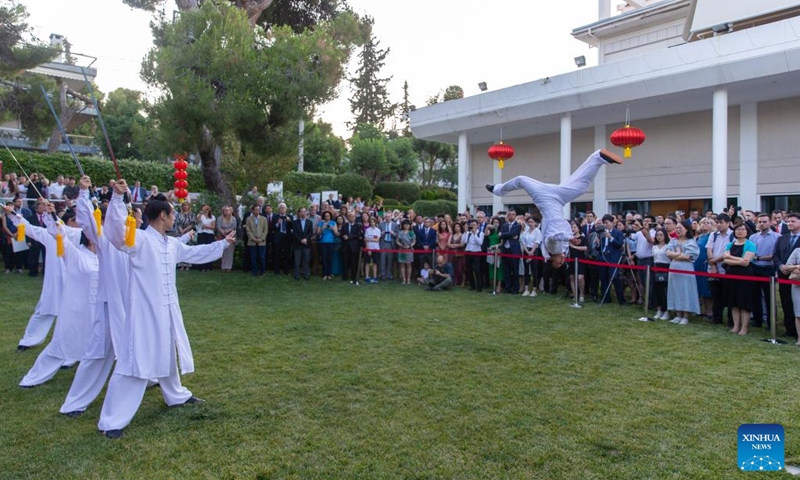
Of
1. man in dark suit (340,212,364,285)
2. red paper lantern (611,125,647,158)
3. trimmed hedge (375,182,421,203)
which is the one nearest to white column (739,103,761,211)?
red paper lantern (611,125,647,158)

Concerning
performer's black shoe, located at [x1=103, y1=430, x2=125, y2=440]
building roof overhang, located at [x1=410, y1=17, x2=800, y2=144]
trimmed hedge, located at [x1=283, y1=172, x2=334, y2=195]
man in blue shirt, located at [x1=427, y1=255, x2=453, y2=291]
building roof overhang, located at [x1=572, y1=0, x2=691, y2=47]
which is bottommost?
performer's black shoe, located at [x1=103, y1=430, x2=125, y2=440]

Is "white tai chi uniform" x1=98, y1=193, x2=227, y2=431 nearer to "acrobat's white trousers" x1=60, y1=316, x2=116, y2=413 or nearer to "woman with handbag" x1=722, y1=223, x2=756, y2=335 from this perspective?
"acrobat's white trousers" x1=60, y1=316, x2=116, y2=413

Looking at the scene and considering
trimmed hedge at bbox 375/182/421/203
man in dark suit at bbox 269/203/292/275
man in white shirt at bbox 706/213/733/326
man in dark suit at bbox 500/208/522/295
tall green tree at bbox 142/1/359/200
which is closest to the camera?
man in white shirt at bbox 706/213/733/326

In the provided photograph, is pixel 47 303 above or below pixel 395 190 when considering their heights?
below

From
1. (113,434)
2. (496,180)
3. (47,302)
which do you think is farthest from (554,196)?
(496,180)

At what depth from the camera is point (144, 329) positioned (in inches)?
177

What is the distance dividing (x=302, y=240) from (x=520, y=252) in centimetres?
516

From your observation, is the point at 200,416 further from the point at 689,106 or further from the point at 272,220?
the point at 689,106

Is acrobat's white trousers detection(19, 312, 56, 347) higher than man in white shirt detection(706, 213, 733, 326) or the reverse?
the reverse

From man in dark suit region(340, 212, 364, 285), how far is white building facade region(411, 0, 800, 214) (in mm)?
9133

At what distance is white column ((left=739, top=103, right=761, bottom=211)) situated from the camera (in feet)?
56.5

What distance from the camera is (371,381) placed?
563 cm

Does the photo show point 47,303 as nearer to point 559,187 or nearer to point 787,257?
point 559,187

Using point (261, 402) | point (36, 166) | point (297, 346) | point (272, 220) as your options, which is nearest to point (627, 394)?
point (261, 402)
